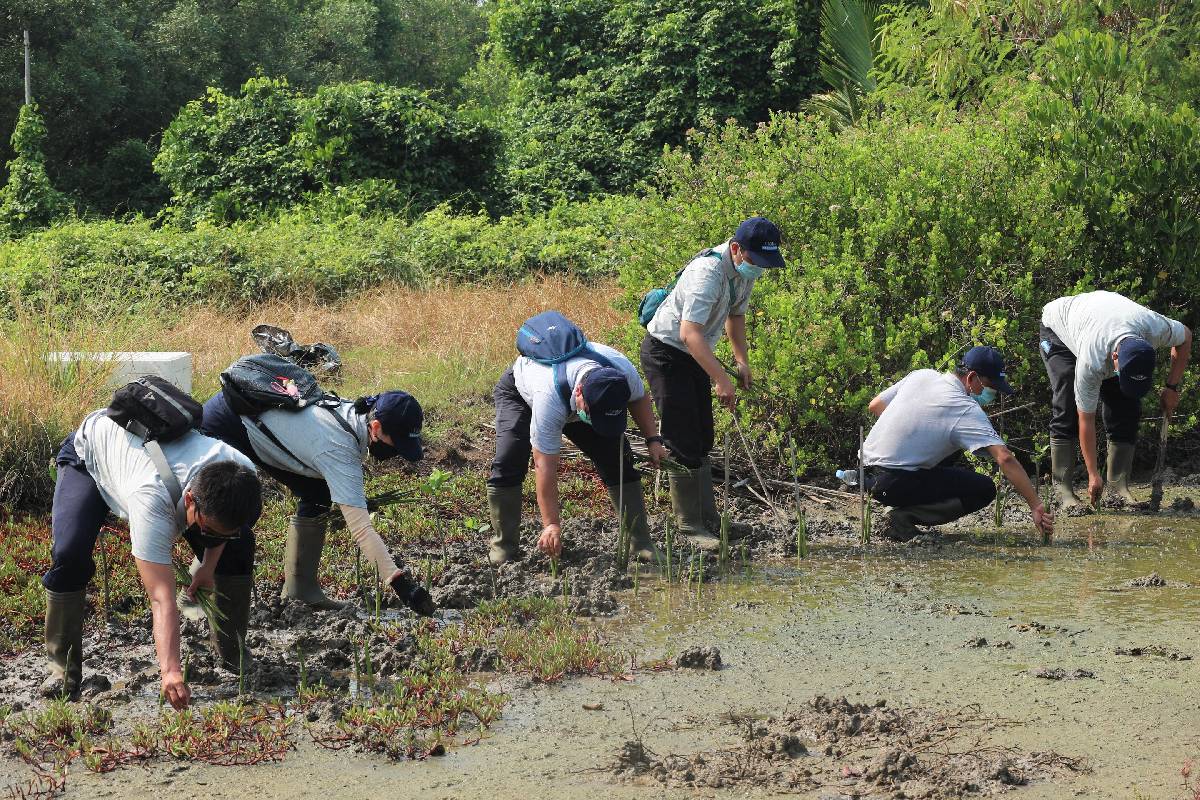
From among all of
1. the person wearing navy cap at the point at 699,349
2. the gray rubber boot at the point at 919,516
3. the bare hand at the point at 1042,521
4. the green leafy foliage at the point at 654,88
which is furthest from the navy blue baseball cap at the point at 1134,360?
the green leafy foliage at the point at 654,88

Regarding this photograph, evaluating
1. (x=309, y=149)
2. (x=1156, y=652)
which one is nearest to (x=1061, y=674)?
(x=1156, y=652)

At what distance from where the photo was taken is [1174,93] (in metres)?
11.9

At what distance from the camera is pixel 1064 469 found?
9297 millimetres

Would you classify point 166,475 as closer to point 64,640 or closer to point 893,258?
point 64,640

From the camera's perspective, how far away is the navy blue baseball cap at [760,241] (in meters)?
7.56

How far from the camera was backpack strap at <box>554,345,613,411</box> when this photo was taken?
6926mm

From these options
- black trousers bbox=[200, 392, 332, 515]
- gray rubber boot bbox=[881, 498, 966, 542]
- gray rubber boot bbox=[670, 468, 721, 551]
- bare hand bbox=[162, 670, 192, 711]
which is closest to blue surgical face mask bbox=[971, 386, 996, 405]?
gray rubber boot bbox=[881, 498, 966, 542]

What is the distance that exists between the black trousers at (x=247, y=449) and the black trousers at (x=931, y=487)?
3.47m

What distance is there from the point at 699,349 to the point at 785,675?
2.23m

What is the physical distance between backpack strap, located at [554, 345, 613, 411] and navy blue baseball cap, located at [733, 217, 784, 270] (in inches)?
43.6

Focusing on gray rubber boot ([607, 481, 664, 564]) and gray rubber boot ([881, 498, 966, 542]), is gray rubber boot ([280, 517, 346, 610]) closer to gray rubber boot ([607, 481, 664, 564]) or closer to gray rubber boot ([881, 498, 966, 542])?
gray rubber boot ([607, 481, 664, 564])

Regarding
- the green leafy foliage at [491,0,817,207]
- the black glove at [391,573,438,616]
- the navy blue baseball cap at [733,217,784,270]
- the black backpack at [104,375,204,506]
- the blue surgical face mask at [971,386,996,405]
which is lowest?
the black glove at [391,573,438,616]

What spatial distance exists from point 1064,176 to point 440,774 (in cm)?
737

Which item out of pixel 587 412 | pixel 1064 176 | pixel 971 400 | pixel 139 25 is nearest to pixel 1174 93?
pixel 1064 176
